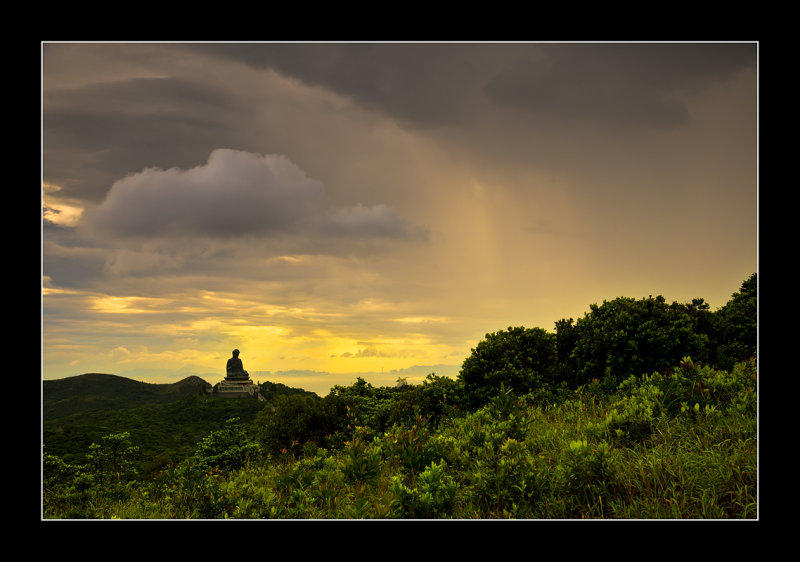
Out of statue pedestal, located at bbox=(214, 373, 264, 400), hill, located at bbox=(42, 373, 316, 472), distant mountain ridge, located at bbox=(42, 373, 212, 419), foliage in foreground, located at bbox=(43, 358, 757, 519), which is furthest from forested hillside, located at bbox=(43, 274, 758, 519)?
statue pedestal, located at bbox=(214, 373, 264, 400)

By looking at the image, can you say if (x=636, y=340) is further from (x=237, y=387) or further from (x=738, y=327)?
(x=237, y=387)

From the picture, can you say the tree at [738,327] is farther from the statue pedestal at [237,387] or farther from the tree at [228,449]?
the statue pedestal at [237,387]

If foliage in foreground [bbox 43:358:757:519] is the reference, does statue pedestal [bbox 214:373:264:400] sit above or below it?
below

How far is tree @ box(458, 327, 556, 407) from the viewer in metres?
12.0

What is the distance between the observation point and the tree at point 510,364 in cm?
1199

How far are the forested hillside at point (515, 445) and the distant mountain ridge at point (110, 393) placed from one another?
1688 millimetres

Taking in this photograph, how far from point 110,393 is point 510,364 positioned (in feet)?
55.3

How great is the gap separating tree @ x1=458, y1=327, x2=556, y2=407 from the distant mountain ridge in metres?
11.3

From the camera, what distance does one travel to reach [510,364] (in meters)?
12.1

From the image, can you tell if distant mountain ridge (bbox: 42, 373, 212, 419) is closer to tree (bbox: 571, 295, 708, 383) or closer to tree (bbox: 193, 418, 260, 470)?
tree (bbox: 193, 418, 260, 470)

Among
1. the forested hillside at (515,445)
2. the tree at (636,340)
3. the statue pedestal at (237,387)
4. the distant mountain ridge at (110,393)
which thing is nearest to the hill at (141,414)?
the distant mountain ridge at (110,393)
